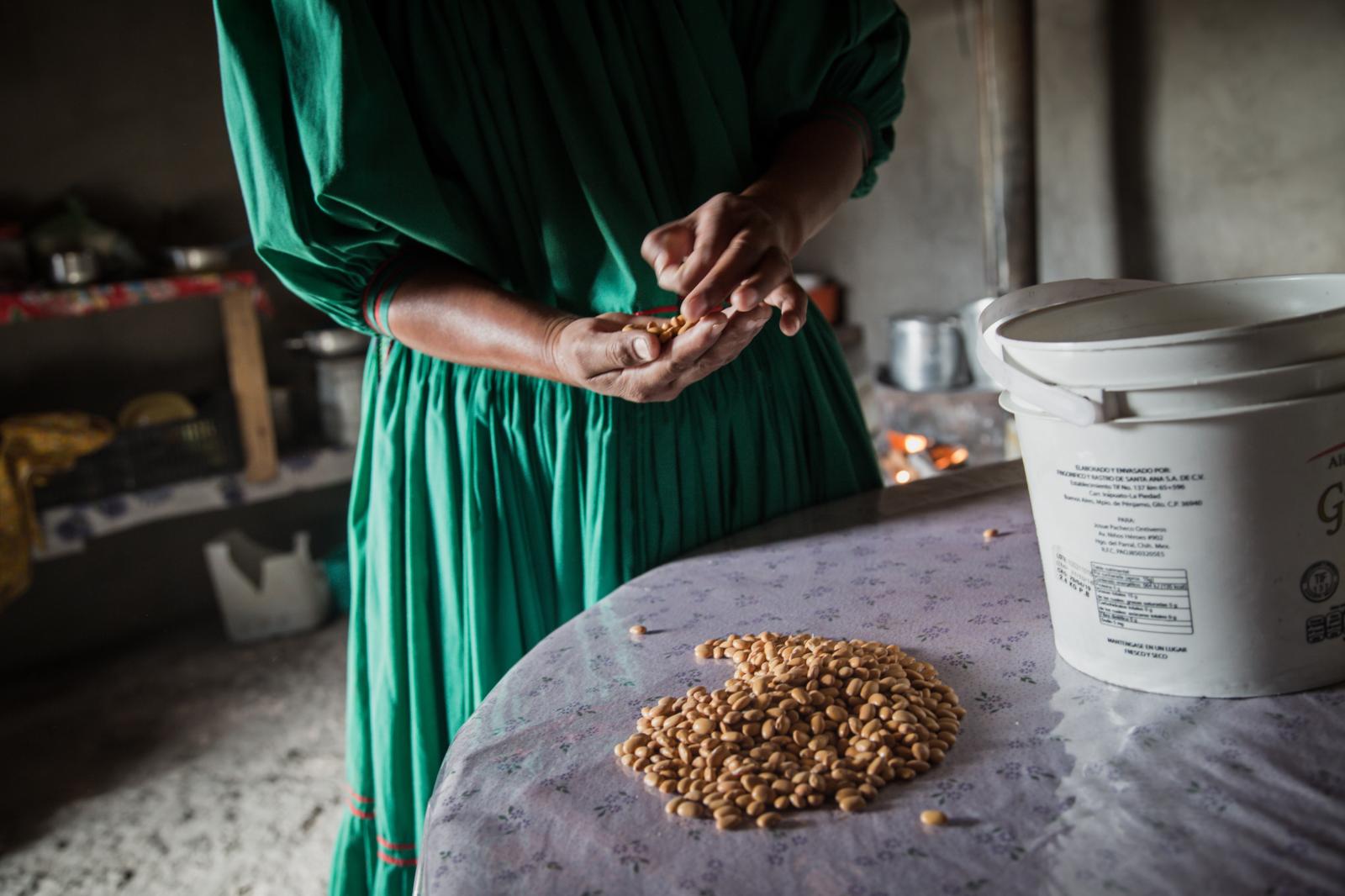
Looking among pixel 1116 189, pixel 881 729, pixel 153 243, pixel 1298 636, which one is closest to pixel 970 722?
pixel 881 729

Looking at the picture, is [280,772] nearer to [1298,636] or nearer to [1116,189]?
[1298,636]

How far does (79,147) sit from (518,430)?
3009mm

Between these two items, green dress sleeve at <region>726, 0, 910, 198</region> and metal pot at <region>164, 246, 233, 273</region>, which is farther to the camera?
metal pot at <region>164, 246, 233, 273</region>

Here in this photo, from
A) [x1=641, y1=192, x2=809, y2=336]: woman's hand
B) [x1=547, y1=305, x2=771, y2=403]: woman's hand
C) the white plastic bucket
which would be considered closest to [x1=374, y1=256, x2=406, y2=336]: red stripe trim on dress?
[x1=547, y1=305, x2=771, y2=403]: woman's hand

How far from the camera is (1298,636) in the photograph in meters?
0.72

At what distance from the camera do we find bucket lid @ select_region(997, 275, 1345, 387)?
0.66m

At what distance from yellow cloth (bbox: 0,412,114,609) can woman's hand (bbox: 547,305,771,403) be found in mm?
2570

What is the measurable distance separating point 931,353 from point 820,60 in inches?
77.3

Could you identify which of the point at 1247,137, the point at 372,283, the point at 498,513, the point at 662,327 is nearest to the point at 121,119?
the point at 372,283

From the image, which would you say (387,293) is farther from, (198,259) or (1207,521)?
(198,259)

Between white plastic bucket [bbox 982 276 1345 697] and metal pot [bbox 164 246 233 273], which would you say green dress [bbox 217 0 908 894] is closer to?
white plastic bucket [bbox 982 276 1345 697]

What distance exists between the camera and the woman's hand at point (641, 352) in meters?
0.96

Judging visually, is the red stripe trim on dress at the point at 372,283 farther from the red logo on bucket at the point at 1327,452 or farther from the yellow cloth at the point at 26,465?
the yellow cloth at the point at 26,465

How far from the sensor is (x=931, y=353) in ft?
10.4
